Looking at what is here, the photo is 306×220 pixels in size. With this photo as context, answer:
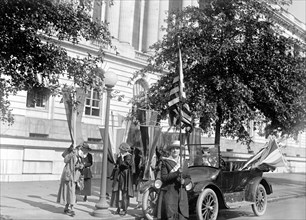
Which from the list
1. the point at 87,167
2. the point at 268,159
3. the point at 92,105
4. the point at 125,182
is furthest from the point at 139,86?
the point at 125,182

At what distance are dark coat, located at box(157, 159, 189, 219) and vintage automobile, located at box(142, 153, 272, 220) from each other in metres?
1.00

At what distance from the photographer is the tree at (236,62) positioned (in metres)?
14.2

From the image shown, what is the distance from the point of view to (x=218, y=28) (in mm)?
14359

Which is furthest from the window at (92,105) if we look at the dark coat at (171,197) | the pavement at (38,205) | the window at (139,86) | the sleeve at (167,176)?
the dark coat at (171,197)

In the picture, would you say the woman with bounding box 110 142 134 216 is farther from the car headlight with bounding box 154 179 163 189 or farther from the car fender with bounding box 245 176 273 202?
the car headlight with bounding box 154 179 163 189

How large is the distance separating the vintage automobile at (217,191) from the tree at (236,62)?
368 cm

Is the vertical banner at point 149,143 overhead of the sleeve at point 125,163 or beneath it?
overhead

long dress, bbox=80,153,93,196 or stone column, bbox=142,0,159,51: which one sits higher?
stone column, bbox=142,0,159,51

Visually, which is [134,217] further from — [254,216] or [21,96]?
[21,96]

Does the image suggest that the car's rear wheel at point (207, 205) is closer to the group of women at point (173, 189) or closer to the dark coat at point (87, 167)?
the group of women at point (173, 189)

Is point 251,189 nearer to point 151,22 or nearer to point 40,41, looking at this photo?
point 40,41

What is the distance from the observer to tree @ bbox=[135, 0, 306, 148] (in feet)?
46.4

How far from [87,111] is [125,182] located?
699 inches

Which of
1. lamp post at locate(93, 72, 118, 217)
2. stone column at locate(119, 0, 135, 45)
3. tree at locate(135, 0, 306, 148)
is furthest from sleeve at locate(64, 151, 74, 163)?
stone column at locate(119, 0, 135, 45)
